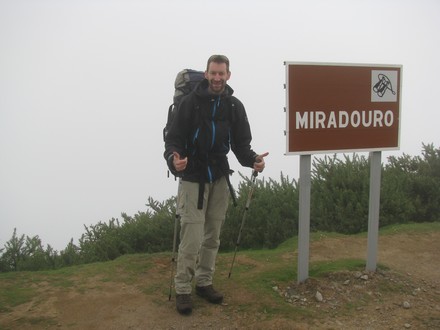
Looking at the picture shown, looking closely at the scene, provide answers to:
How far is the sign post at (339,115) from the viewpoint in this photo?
4727 mm

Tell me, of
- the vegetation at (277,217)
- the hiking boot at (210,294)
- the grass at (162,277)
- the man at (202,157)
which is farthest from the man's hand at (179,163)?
the vegetation at (277,217)

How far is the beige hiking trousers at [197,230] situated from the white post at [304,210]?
0.86m

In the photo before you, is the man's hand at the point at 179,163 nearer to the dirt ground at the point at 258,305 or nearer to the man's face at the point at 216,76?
the man's face at the point at 216,76

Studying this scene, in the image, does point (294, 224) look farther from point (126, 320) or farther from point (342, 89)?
point (126, 320)

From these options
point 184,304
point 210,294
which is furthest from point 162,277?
point 184,304

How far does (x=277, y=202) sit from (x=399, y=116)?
390 cm

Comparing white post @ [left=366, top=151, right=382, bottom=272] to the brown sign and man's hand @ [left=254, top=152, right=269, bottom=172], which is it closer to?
the brown sign

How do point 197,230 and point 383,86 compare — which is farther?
point 383,86

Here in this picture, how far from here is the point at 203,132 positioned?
440 centimetres

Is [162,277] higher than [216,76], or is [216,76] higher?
[216,76]

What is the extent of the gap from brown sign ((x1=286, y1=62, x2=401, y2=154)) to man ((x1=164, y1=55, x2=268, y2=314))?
1.82 ft

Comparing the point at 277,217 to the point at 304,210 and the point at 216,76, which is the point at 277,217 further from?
the point at 216,76

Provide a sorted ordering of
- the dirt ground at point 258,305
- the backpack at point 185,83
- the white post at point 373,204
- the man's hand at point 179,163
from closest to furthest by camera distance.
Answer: the man's hand at point 179,163 → the dirt ground at point 258,305 → the backpack at point 185,83 → the white post at point 373,204

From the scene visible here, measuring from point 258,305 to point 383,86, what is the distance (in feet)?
9.15
